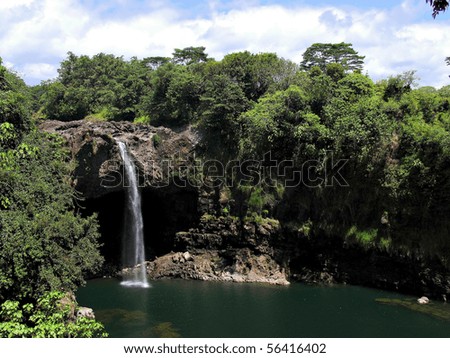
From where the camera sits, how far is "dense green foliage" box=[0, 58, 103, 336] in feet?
50.9

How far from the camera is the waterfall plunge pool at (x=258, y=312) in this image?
19.8 meters

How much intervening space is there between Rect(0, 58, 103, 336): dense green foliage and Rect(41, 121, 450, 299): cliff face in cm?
520

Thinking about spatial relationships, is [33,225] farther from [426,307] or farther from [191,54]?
[191,54]

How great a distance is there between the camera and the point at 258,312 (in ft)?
74.2


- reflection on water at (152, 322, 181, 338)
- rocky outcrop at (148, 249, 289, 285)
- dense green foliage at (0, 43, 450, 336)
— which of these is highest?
dense green foliage at (0, 43, 450, 336)

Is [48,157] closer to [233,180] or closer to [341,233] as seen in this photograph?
[233,180]

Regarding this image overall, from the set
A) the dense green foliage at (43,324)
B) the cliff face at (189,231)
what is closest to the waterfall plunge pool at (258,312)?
the cliff face at (189,231)

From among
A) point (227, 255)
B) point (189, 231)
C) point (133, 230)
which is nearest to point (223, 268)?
point (227, 255)

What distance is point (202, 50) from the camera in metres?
49.2

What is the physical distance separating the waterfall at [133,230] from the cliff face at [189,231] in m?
0.54

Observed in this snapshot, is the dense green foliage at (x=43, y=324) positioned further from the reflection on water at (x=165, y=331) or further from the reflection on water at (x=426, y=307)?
the reflection on water at (x=426, y=307)

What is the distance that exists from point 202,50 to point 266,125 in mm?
22854

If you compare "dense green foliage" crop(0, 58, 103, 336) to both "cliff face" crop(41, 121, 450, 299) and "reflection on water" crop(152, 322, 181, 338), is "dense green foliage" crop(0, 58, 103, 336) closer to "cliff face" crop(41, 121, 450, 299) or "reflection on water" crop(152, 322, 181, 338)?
"reflection on water" crop(152, 322, 181, 338)

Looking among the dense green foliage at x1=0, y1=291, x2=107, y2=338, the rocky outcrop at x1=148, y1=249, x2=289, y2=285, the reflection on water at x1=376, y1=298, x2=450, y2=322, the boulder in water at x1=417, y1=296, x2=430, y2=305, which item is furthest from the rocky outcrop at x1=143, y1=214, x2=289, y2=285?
the dense green foliage at x1=0, y1=291, x2=107, y2=338
